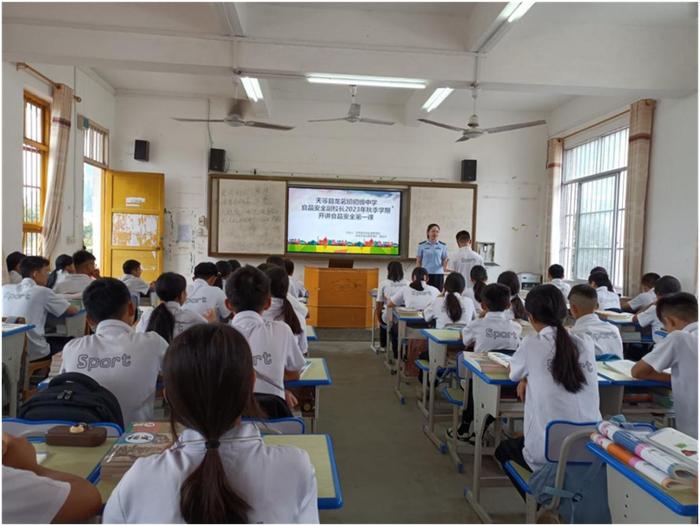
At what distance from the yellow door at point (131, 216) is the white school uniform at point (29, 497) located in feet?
23.3

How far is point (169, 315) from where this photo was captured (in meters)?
2.76

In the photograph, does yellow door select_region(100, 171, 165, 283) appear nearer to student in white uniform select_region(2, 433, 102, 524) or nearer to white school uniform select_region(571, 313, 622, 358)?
white school uniform select_region(571, 313, 622, 358)

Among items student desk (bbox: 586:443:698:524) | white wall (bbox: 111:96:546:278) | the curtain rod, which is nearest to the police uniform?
white wall (bbox: 111:96:546:278)

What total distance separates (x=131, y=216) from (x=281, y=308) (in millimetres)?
5655

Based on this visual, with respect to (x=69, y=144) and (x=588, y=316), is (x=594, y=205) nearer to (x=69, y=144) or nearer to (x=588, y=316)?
(x=588, y=316)

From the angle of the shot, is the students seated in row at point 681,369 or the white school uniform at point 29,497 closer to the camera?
the white school uniform at point 29,497

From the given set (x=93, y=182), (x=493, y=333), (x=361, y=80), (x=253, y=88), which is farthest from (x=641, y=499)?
(x=93, y=182)

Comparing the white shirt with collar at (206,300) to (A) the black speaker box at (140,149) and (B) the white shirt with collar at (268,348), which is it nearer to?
(B) the white shirt with collar at (268,348)

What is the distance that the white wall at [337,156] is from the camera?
7.96 meters

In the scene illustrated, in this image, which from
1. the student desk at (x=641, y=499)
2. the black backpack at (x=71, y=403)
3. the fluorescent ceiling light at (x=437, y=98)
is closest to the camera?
the student desk at (x=641, y=499)

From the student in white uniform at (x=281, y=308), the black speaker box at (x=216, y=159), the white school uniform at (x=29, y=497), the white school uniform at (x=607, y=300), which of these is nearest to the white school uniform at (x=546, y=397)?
the student in white uniform at (x=281, y=308)

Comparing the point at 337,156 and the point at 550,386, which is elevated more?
the point at 337,156

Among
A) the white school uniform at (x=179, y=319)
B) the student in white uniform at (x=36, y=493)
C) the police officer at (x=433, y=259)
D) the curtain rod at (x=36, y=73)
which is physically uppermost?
the curtain rod at (x=36, y=73)

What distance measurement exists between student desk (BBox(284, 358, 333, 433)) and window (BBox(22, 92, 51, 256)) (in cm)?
446
